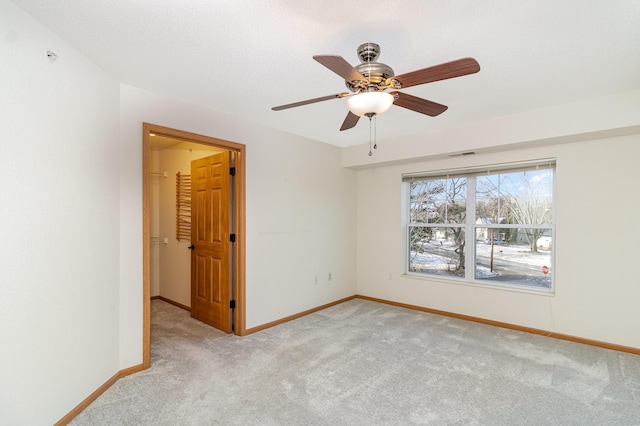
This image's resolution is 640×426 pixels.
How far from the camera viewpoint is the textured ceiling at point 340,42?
1.65m

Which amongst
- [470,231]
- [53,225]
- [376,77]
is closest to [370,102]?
[376,77]

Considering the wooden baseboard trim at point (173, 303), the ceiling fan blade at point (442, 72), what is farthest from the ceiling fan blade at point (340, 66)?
the wooden baseboard trim at point (173, 303)

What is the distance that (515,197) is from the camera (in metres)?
3.86

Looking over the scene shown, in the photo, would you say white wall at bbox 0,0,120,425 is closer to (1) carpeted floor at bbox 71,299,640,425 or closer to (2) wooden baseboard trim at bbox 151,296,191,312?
(1) carpeted floor at bbox 71,299,640,425

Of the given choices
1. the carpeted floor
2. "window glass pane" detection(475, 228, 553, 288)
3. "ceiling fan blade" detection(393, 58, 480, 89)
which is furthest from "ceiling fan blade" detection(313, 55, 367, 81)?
"window glass pane" detection(475, 228, 553, 288)

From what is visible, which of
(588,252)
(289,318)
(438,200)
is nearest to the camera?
(588,252)

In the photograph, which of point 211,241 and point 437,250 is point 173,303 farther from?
point 437,250

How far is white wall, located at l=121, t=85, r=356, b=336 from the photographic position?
2.66m

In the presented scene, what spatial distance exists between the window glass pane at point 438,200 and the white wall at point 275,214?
100cm

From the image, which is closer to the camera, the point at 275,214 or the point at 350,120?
the point at 350,120

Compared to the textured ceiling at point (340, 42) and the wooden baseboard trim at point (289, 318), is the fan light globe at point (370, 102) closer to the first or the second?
the textured ceiling at point (340, 42)

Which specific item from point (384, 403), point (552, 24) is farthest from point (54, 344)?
point (552, 24)

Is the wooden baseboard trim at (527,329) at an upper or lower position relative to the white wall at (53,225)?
lower

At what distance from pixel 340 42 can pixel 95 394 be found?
299 centimetres
